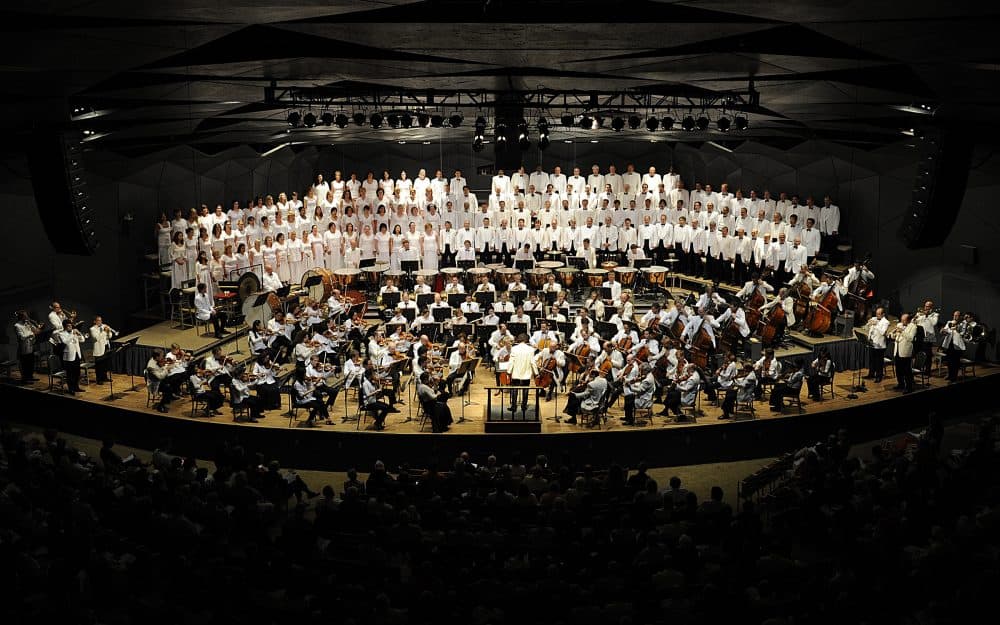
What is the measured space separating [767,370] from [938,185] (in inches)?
162

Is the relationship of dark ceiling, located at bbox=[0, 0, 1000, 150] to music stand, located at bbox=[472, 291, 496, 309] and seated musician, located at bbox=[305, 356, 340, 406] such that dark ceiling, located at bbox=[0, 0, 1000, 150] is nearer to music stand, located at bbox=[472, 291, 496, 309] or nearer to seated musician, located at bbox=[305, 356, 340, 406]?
seated musician, located at bbox=[305, 356, 340, 406]

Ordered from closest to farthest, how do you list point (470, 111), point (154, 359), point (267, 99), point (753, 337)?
point (267, 99) < point (154, 359) < point (753, 337) < point (470, 111)

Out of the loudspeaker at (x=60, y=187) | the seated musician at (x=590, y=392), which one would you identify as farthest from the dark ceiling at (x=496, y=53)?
the seated musician at (x=590, y=392)

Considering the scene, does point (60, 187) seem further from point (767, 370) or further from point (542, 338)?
point (767, 370)

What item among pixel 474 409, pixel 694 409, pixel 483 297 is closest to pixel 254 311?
pixel 483 297

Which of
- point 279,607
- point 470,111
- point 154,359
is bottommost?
point 279,607

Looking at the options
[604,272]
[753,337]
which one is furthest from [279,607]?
[604,272]

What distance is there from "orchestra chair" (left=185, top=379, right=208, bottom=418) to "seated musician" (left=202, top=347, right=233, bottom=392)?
29 cm

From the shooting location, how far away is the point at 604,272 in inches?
966

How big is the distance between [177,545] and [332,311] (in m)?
9.56

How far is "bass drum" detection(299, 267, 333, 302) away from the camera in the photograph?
77.3ft

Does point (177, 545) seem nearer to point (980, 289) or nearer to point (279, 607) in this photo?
point (279, 607)

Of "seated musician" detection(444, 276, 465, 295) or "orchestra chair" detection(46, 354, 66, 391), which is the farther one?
"seated musician" detection(444, 276, 465, 295)

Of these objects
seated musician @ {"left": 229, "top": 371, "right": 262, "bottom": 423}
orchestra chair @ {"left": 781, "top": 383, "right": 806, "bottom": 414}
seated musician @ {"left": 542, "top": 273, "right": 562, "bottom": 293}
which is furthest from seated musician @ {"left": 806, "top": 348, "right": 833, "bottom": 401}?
seated musician @ {"left": 229, "top": 371, "right": 262, "bottom": 423}
